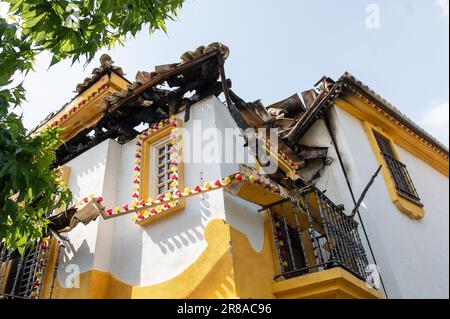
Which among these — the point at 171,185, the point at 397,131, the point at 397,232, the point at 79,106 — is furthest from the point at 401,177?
the point at 79,106

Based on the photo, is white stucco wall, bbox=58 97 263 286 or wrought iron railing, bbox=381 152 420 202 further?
wrought iron railing, bbox=381 152 420 202

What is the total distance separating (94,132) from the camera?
9.12 m

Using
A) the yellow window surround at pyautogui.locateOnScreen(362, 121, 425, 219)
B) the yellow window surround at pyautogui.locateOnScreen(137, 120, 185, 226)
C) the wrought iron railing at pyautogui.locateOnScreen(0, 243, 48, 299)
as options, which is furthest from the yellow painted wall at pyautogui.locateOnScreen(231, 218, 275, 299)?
the yellow window surround at pyautogui.locateOnScreen(362, 121, 425, 219)

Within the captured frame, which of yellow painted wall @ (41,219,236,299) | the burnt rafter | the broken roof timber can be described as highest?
the broken roof timber

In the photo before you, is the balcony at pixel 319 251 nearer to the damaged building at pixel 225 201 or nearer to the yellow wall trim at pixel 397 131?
the damaged building at pixel 225 201

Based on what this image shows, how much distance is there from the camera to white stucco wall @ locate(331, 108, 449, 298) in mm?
7996

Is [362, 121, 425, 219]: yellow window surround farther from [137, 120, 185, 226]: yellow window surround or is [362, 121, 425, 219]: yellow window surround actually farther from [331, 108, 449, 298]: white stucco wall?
[137, 120, 185, 226]: yellow window surround

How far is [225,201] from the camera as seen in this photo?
6379 mm

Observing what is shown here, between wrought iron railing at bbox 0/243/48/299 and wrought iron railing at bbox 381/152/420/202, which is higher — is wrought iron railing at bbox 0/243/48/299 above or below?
below

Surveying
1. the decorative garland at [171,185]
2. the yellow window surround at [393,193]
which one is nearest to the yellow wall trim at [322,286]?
the decorative garland at [171,185]

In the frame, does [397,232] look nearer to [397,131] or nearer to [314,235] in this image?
[314,235]

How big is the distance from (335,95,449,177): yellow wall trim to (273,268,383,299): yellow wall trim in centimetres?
501

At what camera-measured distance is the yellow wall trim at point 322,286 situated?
19.3 ft

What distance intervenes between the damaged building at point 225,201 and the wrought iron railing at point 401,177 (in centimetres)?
4
